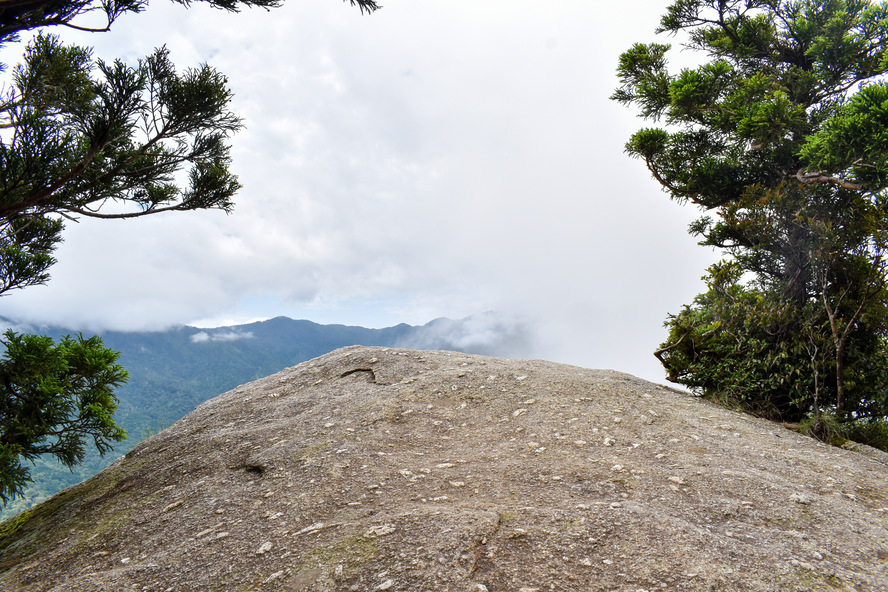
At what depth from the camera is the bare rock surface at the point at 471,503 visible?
11.1ft

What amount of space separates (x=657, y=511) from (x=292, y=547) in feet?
10.9

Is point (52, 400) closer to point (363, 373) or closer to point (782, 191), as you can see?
point (363, 373)

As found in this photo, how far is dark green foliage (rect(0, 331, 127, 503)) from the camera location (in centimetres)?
666

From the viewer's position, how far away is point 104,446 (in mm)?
7391

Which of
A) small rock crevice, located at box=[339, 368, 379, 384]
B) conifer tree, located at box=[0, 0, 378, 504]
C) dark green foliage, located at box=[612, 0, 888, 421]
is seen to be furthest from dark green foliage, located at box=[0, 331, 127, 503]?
dark green foliage, located at box=[612, 0, 888, 421]

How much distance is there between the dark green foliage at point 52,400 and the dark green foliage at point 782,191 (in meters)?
11.2

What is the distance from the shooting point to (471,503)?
4418mm

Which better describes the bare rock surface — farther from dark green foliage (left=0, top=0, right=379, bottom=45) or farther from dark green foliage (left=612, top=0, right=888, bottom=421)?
dark green foliage (left=0, top=0, right=379, bottom=45)

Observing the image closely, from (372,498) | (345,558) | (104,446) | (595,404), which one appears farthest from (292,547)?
(104,446)

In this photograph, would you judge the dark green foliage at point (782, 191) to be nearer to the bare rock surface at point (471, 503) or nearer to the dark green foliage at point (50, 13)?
the bare rock surface at point (471, 503)

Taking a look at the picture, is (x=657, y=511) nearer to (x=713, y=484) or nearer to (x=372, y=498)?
(x=713, y=484)

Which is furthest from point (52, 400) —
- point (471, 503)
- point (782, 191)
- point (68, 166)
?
point (782, 191)

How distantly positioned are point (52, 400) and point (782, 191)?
13.9 meters

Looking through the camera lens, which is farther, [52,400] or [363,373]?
[363,373]
